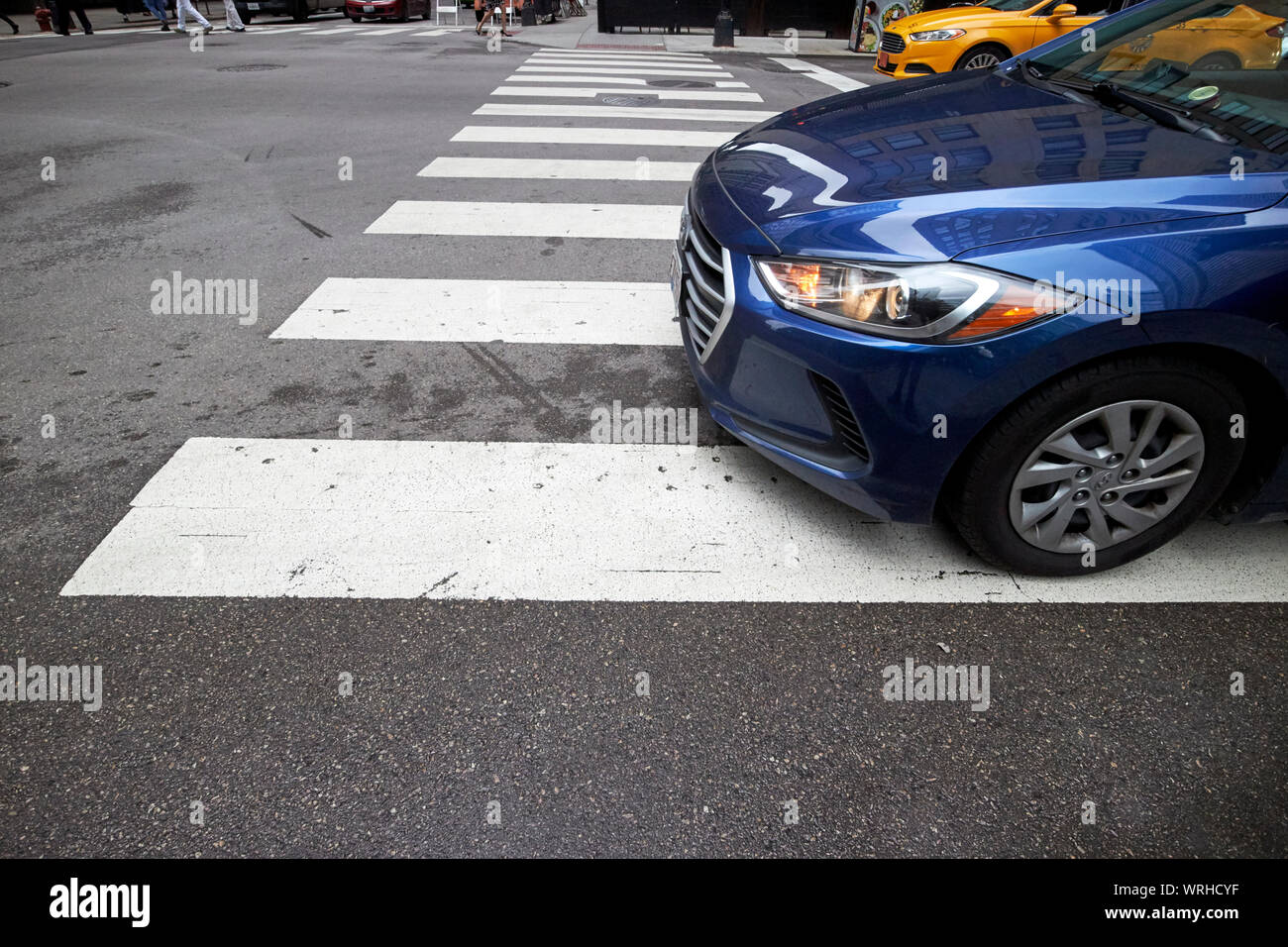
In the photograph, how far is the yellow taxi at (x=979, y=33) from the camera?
11.2 m

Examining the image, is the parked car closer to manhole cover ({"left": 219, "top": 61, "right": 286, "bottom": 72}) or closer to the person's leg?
the person's leg

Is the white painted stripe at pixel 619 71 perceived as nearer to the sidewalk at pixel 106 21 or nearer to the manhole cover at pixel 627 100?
the manhole cover at pixel 627 100

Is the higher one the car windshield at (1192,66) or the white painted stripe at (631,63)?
the white painted stripe at (631,63)

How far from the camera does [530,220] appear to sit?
5879 millimetres

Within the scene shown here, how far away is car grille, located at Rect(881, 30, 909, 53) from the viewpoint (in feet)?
38.3

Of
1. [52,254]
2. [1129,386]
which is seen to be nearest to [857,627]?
[1129,386]

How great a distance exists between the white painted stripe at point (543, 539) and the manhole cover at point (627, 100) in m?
8.18

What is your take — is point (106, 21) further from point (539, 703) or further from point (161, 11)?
point (539, 703)

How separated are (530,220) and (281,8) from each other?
2015 centimetres

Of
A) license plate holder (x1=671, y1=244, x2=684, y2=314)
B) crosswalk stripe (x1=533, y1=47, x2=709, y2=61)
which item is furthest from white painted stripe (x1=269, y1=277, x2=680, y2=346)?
crosswalk stripe (x1=533, y1=47, x2=709, y2=61)

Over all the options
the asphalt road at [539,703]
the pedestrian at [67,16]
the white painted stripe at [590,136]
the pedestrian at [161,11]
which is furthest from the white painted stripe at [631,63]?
the asphalt road at [539,703]

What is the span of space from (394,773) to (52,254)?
16.2 ft

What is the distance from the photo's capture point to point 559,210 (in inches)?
239
